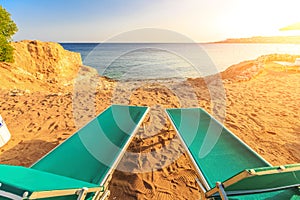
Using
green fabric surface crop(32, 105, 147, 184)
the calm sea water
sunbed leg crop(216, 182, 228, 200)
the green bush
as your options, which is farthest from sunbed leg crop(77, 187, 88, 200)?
the green bush

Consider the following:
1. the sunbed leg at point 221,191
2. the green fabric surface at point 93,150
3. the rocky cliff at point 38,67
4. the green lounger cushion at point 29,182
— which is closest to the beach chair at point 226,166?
the sunbed leg at point 221,191

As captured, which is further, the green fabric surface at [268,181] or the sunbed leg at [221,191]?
the sunbed leg at [221,191]

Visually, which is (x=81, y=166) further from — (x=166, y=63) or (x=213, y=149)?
(x=166, y=63)

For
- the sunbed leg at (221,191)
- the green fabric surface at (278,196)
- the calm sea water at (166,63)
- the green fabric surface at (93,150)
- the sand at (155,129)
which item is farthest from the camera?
the calm sea water at (166,63)

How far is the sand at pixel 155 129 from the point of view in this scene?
2158 mm

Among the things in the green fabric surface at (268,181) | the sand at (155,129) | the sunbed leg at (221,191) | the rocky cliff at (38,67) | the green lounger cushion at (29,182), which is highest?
the rocky cliff at (38,67)

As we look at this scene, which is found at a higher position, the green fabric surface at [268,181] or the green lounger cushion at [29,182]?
the green lounger cushion at [29,182]

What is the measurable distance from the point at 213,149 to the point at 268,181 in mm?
946

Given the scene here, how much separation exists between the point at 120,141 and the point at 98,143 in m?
0.30

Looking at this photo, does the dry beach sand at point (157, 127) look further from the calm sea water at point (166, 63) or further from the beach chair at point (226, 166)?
the calm sea water at point (166, 63)

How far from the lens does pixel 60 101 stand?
4508mm

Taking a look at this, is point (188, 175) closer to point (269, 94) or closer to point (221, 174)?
point (221, 174)

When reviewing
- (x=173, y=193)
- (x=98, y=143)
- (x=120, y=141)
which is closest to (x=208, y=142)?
(x=173, y=193)

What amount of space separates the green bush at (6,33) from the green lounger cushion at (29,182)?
987 cm
